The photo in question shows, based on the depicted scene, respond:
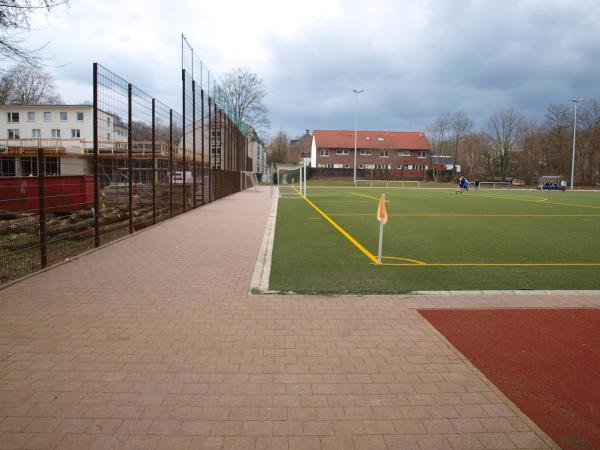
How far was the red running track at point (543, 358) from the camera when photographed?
3.57m

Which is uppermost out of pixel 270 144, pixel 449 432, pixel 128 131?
pixel 270 144

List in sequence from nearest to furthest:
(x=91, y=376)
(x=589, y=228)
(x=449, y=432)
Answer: (x=449, y=432), (x=91, y=376), (x=589, y=228)

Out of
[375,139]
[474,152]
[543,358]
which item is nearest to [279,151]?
[375,139]

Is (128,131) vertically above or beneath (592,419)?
above

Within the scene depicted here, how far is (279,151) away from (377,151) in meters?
20.2

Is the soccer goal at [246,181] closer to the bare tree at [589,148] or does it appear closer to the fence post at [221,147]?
the fence post at [221,147]

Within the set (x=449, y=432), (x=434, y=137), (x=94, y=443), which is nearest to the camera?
(x=94, y=443)

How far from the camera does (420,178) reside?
87750 mm

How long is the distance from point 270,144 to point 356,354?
108290mm

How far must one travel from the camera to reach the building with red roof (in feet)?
297

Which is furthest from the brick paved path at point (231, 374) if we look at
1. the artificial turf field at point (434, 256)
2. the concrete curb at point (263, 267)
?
the artificial turf field at point (434, 256)

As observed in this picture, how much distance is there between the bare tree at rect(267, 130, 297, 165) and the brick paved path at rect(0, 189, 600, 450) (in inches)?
3276

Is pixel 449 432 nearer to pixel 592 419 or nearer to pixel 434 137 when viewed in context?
pixel 592 419

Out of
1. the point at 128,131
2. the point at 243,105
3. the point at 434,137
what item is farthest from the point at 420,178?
the point at 128,131
